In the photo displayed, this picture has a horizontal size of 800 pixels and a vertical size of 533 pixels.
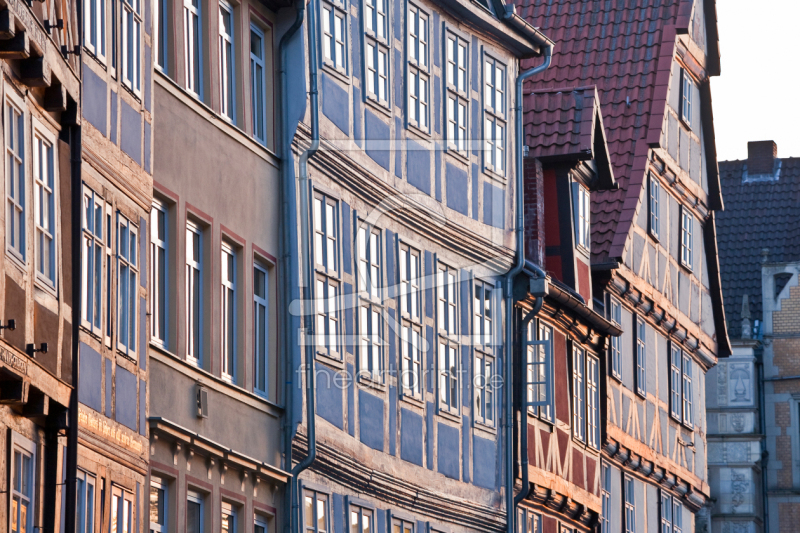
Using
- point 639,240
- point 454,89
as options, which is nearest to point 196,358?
point 454,89

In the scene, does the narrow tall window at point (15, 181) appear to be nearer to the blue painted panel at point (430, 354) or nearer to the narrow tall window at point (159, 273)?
the narrow tall window at point (159, 273)

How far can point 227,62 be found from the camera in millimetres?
17859

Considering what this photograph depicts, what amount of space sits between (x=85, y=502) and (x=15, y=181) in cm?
278

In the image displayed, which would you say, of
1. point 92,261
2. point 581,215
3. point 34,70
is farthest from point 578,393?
point 34,70

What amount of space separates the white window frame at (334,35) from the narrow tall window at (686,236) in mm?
14618

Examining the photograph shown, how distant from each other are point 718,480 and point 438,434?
73.8ft

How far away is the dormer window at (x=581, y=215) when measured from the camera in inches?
1085

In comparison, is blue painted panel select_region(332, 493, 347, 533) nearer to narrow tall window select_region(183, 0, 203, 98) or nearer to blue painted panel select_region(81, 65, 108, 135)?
narrow tall window select_region(183, 0, 203, 98)

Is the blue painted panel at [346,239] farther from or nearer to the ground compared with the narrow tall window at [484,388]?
farther from the ground

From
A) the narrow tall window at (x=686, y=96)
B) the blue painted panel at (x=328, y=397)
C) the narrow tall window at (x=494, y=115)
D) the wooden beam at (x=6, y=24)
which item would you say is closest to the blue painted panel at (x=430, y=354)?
the blue painted panel at (x=328, y=397)

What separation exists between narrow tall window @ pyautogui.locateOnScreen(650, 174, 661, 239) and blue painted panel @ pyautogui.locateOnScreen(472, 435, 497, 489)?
869 cm

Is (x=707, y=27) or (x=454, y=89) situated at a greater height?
(x=707, y=27)

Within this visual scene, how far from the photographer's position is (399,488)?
20797 millimetres

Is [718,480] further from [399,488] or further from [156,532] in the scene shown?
[156,532]
